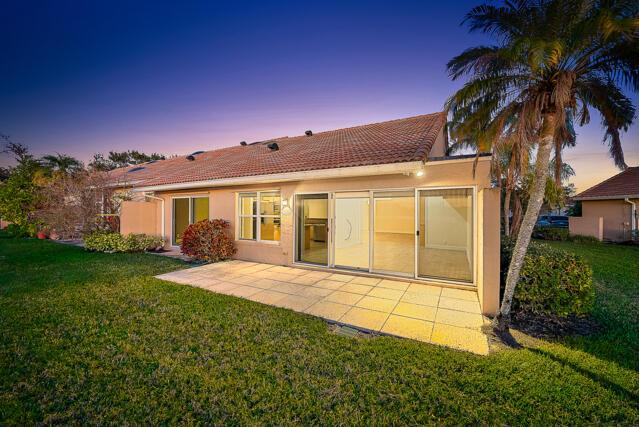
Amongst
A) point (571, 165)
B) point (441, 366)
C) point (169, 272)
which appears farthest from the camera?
point (571, 165)

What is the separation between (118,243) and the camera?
1159 cm

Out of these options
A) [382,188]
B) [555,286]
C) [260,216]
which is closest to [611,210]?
[555,286]

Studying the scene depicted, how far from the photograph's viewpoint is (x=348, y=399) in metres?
2.80

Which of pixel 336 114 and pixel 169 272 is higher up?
pixel 336 114

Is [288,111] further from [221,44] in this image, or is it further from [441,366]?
[441,366]

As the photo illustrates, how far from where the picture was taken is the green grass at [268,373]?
8.59ft

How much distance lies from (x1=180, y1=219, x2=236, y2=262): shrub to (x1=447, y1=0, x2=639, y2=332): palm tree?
865 centimetres

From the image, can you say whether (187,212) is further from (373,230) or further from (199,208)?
(373,230)

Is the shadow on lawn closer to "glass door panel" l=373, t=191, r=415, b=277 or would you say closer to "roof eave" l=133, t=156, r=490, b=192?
"glass door panel" l=373, t=191, r=415, b=277

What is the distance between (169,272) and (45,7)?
13849 millimetres

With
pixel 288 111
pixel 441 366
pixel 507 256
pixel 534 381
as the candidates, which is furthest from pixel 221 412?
pixel 288 111

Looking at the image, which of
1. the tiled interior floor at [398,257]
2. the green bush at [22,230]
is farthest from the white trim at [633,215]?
the green bush at [22,230]

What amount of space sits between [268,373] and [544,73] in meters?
6.41

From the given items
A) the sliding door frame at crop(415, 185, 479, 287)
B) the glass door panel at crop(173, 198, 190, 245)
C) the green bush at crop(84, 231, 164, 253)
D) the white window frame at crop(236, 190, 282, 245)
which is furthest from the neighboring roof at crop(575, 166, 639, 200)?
the green bush at crop(84, 231, 164, 253)
